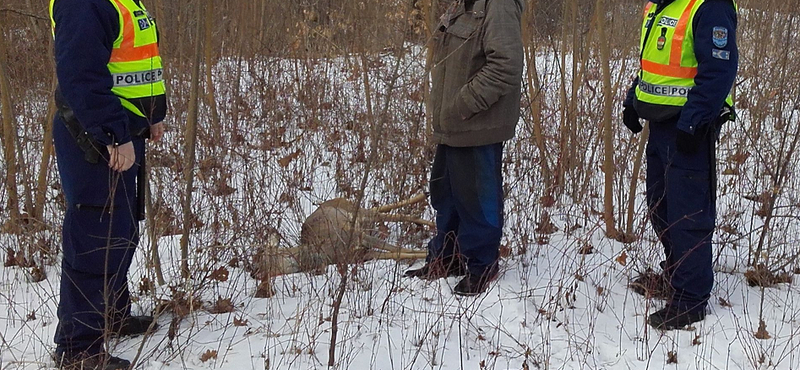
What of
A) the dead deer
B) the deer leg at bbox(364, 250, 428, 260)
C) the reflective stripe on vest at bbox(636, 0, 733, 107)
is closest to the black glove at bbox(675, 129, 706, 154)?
the reflective stripe on vest at bbox(636, 0, 733, 107)

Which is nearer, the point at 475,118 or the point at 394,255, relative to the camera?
the point at 475,118

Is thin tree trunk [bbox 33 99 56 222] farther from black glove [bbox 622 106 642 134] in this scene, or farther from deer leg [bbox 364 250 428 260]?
black glove [bbox 622 106 642 134]

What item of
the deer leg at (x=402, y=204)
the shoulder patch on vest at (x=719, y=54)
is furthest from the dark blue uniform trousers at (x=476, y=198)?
the shoulder patch on vest at (x=719, y=54)

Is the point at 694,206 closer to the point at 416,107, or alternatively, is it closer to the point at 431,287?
the point at 431,287

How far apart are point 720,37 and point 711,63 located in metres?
0.12

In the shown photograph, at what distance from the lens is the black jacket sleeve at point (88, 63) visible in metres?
2.68

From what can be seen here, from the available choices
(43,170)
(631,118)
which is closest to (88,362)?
(43,170)

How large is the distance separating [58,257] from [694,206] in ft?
12.2

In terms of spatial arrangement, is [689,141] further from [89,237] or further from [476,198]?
[89,237]

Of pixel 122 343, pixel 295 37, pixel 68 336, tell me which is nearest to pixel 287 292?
pixel 122 343

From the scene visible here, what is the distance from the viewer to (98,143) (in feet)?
9.30

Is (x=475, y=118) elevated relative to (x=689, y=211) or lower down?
elevated

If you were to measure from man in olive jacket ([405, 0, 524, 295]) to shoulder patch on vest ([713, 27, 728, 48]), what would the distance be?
0.87 metres

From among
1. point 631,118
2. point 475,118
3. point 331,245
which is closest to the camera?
point 475,118
